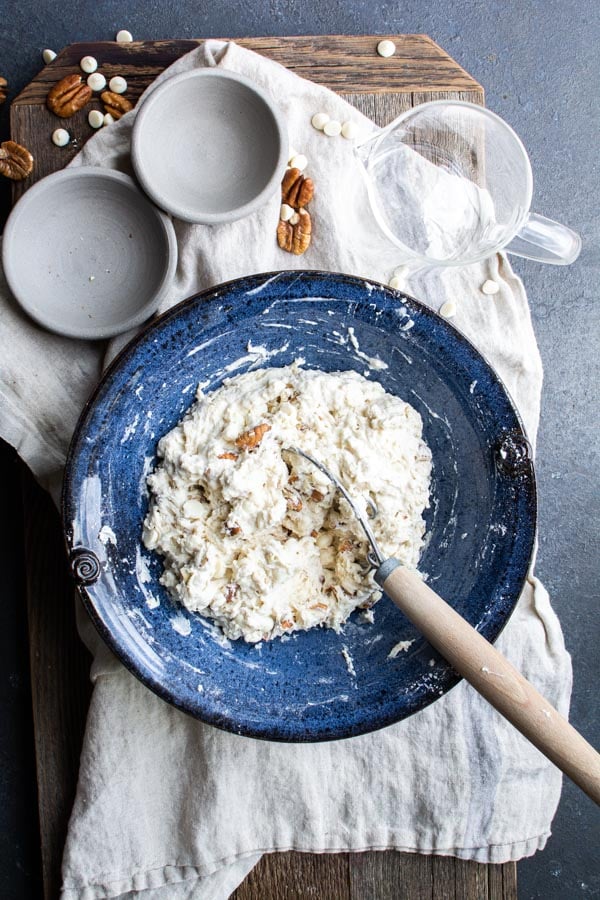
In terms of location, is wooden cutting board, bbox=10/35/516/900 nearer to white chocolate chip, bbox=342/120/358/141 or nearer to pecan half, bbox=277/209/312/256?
white chocolate chip, bbox=342/120/358/141

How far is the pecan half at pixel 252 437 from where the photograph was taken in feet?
4.48

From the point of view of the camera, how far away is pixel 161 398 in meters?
1.45

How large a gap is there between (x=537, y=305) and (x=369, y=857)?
1264 millimetres

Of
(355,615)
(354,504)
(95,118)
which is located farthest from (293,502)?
(95,118)

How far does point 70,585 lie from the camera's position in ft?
5.19

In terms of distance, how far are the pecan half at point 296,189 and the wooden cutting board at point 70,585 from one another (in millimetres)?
210

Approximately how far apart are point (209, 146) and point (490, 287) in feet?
2.10

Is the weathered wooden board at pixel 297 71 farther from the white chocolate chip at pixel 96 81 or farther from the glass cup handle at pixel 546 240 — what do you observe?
the glass cup handle at pixel 546 240

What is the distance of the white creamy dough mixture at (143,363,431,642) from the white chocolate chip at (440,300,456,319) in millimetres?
269

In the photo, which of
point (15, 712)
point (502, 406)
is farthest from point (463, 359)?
point (15, 712)

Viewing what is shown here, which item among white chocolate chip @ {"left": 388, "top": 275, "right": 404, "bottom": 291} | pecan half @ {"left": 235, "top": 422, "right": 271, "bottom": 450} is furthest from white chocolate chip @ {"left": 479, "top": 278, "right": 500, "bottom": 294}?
pecan half @ {"left": 235, "top": 422, "right": 271, "bottom": 450}

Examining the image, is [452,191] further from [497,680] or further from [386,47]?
[497,680]

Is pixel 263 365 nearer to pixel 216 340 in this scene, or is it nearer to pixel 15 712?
pixel 216 340

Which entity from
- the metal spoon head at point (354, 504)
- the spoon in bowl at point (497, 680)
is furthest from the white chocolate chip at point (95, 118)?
the spoon in bowl at point (497, 680)
